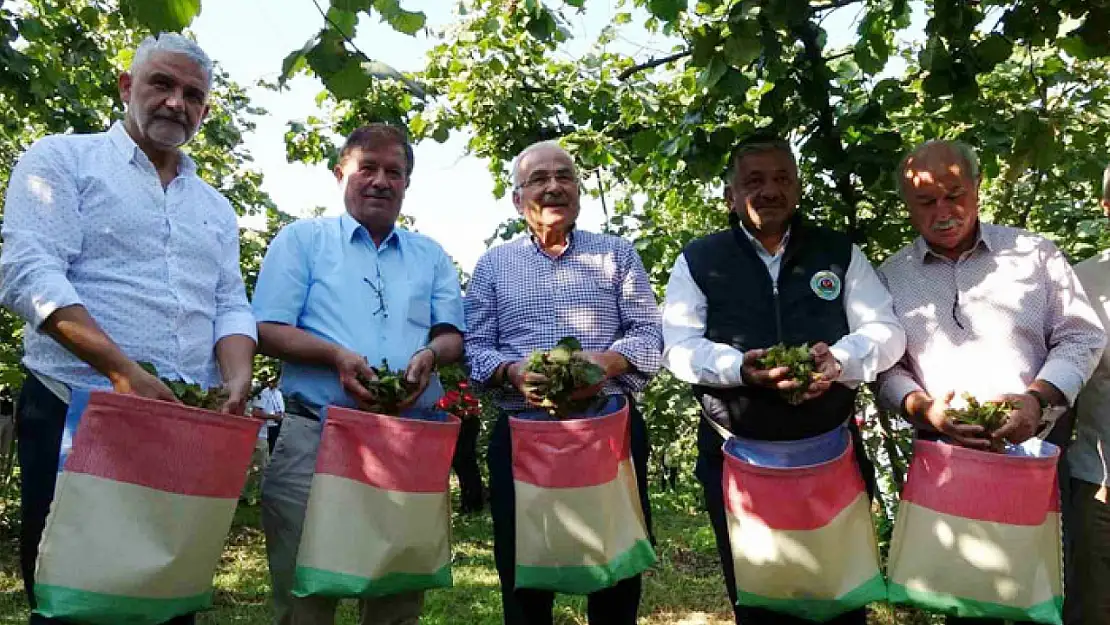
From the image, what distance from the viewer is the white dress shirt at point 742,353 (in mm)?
2523

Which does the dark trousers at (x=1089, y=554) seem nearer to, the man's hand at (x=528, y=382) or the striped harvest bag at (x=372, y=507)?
the man's hand at (x=528, y=382)

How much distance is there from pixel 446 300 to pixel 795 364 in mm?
1187

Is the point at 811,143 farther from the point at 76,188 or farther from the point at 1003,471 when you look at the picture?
the point at 76,188

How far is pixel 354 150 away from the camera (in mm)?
2875

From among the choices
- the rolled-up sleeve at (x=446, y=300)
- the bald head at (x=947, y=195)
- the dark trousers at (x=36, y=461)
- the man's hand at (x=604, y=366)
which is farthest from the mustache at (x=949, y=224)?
the dark trousers at (x=36, y=461)

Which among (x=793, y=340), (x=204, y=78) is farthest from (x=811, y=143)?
(x=204, y=78)

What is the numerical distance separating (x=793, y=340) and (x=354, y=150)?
155 cm

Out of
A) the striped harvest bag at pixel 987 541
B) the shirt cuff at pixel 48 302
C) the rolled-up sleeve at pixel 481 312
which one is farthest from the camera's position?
the rolled-up sleeve at pixel 481 312

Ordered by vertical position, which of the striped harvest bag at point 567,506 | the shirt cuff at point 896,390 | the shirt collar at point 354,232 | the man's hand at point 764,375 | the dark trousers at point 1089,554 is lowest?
the dark trousers at point 1089,554

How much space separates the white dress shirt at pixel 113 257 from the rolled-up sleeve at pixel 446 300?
2.11 feet

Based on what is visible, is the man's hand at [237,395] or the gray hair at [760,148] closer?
the man's hand at [237,395]

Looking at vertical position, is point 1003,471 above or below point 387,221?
below

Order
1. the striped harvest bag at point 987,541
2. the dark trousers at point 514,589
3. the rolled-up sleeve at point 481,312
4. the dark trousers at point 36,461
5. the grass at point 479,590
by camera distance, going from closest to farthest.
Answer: the dark trousers at point 36,461
the striped harvest bag at point 987,541
the dark trousers at point 514,589
the rolled-up sleeve at point 481,312
the grass at point 479,590

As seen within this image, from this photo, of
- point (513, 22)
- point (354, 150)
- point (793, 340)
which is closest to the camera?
point (793, 340)
